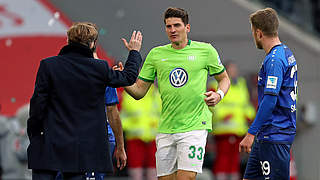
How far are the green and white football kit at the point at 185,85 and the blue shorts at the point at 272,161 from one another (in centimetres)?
96

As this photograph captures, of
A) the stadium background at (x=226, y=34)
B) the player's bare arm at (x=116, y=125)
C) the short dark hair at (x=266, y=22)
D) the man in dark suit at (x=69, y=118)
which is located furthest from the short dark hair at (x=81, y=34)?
the stadium background at (x=226, y=34)

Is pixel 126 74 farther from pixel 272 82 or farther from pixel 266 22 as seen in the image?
pixel 266 22

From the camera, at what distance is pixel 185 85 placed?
809 cm

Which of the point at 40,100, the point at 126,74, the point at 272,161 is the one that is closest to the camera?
the point at 40,100

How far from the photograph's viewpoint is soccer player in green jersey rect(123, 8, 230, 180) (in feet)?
26.5

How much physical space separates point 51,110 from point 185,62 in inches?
80.6

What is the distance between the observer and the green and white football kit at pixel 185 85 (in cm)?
809

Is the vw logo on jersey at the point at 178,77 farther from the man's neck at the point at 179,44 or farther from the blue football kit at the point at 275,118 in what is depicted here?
the blue football kit at the point at 275,118

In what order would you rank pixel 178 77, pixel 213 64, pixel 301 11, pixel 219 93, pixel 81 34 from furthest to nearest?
pixel 301 11, pixel 213 64, pixel 178 77, pixel 219 93, pixel 81 34

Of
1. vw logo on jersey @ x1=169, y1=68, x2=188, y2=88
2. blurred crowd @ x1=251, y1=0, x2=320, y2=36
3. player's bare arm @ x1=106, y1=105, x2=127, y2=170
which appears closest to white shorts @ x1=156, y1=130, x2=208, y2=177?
player's bare arm @ x1=106, y1=105, x2=127, y2=170

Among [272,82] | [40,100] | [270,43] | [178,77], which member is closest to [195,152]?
[178,77]

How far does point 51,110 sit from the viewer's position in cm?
664

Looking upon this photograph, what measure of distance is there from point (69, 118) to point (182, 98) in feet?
6.03

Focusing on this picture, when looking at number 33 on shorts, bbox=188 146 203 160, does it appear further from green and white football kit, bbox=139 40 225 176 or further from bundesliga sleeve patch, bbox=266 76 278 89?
bundesliga sleeve patch, bbox=266 76 278 89
